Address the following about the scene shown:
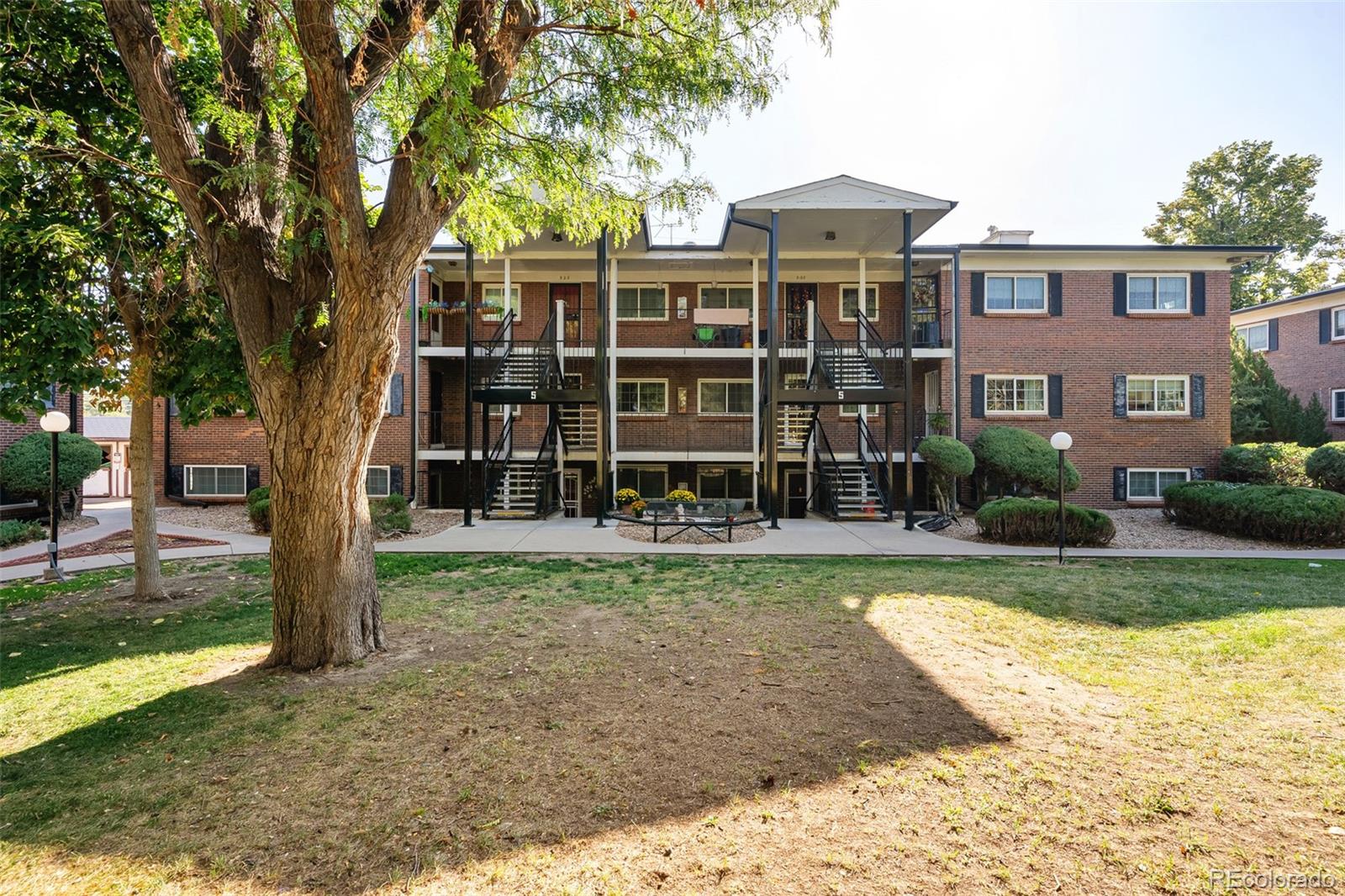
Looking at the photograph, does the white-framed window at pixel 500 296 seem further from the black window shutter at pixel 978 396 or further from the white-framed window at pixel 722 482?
the black window shutter at pixel 978 396

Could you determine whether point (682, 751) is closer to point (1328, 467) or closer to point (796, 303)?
point (796, 303)

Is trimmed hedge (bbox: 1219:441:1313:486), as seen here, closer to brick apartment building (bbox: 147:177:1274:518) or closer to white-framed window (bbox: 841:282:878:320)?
brick apartment building (bbox: 147:177:1274:518)

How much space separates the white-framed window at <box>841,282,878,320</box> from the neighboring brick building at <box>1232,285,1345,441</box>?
16.0 metres

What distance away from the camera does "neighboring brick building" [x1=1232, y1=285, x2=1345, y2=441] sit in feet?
66.6

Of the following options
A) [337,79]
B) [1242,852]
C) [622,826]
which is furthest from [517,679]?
[337,79]

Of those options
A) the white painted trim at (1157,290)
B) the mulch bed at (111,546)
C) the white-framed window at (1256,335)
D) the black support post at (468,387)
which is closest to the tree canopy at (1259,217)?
the white-framed window at (1256,335)

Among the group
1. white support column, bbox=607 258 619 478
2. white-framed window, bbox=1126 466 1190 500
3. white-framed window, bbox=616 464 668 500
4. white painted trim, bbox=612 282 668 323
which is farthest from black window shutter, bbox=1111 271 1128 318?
white support column, bbox=607 258 619 478

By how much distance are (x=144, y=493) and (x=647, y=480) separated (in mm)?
12693

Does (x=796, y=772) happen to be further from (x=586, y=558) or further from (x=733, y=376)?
(x=733, y=376)

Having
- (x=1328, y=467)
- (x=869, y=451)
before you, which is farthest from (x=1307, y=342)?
(x=869, y=451)

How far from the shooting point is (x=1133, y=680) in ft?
15.3

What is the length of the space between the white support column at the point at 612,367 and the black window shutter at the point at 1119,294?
14.2 m

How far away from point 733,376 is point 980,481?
7.49m

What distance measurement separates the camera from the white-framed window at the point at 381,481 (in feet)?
55.8
